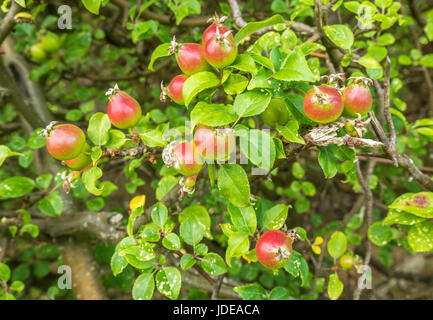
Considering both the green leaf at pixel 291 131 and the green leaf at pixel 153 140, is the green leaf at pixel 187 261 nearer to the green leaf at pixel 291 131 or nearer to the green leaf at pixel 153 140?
the green leaf at pixel 153 140

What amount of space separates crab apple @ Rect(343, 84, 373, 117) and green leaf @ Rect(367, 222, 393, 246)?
0.56m

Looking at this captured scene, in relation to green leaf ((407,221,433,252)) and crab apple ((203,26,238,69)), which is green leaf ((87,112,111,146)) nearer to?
crab apple ((203,26,238,69))

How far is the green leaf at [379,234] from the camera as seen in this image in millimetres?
1074

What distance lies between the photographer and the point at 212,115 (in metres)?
0.62

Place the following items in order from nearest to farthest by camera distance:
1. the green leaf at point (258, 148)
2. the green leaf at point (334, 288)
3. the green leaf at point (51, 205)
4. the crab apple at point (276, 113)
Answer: the green leaf at point (258, 148) → the crab apple at point (276, 113) → the green leaf at point (334, 288) → the green leaf at point (51, 205)

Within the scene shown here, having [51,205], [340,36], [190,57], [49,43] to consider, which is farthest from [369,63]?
[49,43]

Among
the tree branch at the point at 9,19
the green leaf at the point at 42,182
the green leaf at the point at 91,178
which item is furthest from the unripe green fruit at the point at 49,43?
the green leaf at the point at 91,178

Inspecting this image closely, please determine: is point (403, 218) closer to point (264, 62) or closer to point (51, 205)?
point (264, 62)

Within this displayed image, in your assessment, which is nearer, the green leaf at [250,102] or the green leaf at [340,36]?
the green leaf at [250,102]

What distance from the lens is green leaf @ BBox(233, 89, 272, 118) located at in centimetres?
63

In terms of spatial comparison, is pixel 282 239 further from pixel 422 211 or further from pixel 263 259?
pixel 422 211

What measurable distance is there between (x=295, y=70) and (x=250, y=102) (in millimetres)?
101

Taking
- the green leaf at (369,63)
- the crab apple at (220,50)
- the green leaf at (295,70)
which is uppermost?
the crab apple at (220,50)

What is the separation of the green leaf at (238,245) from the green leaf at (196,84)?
331mm
